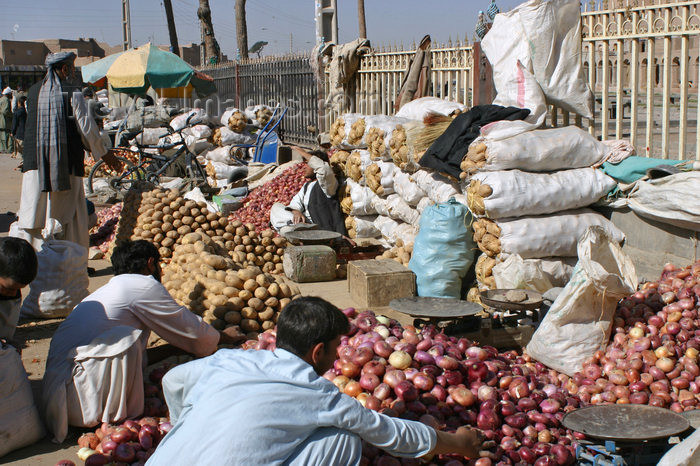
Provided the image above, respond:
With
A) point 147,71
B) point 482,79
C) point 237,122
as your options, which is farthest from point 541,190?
point 147,71

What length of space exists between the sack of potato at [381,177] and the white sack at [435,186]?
2.29 feet

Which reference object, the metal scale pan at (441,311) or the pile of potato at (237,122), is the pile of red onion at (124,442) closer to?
the metal scale pan at (441,311)

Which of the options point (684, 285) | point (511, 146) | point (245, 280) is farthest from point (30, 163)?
point (684, 285)

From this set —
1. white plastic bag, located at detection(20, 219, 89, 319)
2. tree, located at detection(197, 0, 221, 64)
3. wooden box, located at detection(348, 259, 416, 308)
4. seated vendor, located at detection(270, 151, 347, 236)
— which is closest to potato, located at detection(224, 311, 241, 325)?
wooden box, located at detection(348, 259, 416, 308)

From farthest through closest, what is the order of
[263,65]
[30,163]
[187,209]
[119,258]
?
[263,65], [187,209], [30,163], [119,258]

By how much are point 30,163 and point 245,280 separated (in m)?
2.48

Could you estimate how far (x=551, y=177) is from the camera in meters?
5.12

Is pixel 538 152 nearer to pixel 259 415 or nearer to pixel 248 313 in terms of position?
pixel 248 313

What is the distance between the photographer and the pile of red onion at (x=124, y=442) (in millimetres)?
2961

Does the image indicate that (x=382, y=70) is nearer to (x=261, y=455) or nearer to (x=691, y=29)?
(x=691, y=29)

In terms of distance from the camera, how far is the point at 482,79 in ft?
24.1

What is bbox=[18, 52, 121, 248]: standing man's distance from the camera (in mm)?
5684

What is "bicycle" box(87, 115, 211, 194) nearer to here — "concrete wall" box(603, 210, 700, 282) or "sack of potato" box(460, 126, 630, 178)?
"sack of potato" box(460, 126, 630, 178)

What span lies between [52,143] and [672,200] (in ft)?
16.7
